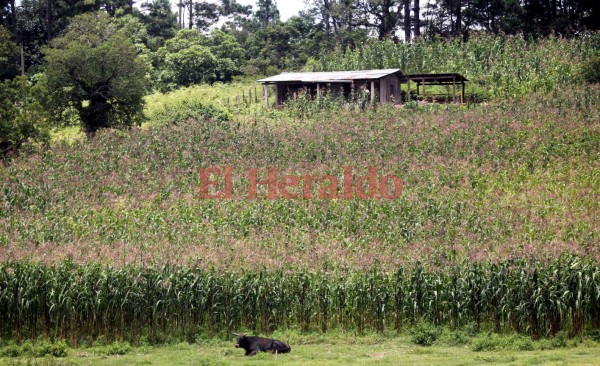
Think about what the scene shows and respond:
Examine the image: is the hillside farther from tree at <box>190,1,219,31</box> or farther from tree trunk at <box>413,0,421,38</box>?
tree at <box>190,1,219,31</box>

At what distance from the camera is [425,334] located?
55.5 ft

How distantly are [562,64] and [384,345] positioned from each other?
29.9 metres

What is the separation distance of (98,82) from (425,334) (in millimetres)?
28381

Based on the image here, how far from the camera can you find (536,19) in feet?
182

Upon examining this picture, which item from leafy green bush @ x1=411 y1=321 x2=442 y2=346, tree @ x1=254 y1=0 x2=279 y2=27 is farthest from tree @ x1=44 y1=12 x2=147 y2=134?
tree @ x1=254 y1=0 x2=279 y2=27

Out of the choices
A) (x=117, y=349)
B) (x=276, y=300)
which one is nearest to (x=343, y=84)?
(x=276, y=300)

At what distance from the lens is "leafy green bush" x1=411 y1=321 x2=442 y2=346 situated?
16.8m

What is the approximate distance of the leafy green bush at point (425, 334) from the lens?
16.8 m

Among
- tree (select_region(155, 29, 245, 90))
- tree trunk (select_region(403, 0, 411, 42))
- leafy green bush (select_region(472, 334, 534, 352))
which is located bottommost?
leafy green bush (select_region(472, 334, 534, 352))

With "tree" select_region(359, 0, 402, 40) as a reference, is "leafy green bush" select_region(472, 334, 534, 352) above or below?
below

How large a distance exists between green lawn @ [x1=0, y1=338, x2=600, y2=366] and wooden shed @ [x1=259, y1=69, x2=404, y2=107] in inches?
1028

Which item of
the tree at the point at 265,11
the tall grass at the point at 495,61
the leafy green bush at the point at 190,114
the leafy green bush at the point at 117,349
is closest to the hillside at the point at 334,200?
the leafy green bush at the point at 190,114

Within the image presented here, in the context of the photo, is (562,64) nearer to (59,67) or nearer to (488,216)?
(488,216)

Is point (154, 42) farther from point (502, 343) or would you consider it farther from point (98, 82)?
point (502, 343)
